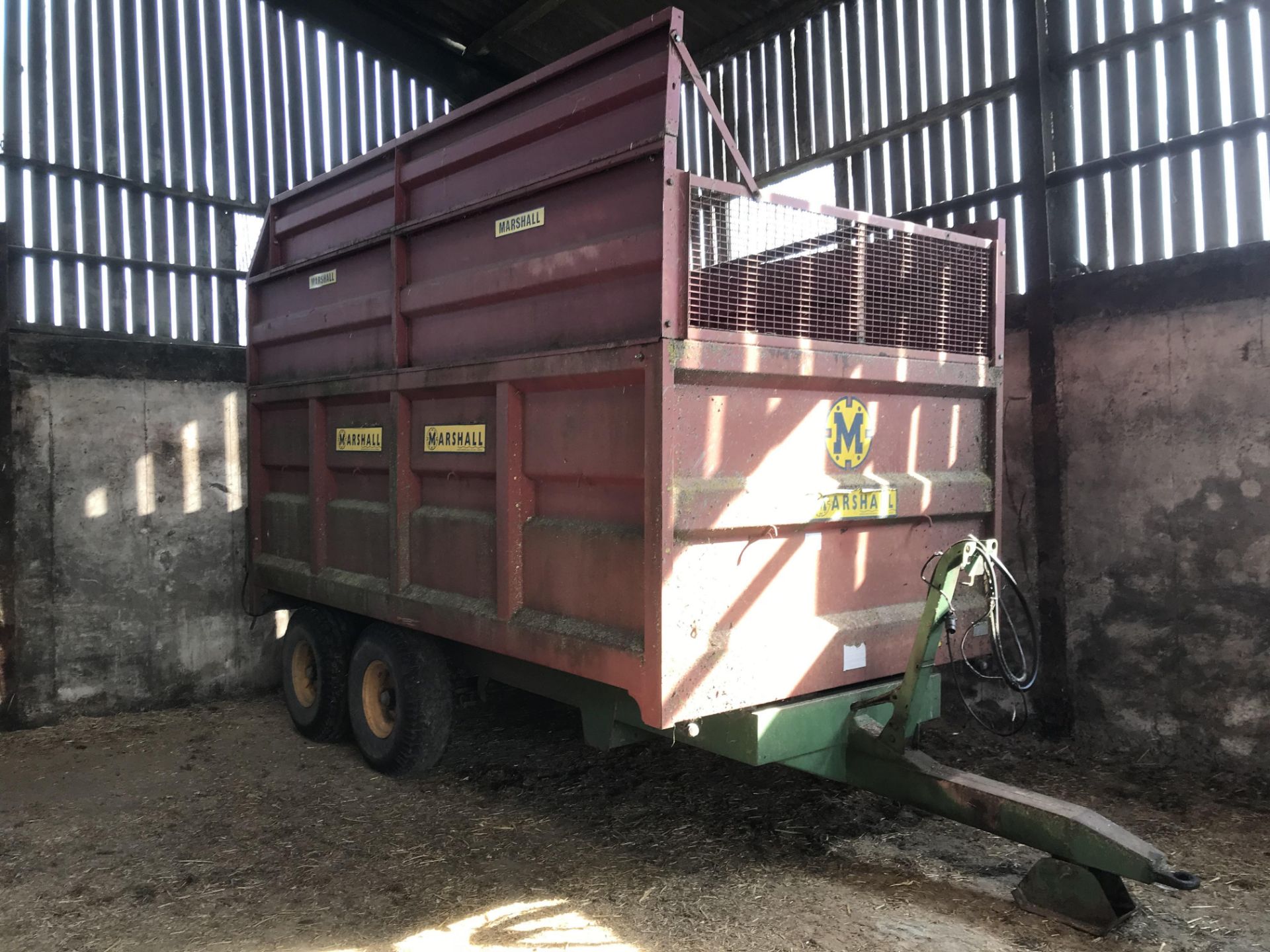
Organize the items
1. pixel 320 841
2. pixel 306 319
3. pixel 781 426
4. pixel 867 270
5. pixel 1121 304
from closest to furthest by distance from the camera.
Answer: pixel 781 426 < pixel 867 270 < pixel 320 841 < pixel 1121 304 < pixel 306 319

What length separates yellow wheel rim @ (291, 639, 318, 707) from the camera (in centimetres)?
536

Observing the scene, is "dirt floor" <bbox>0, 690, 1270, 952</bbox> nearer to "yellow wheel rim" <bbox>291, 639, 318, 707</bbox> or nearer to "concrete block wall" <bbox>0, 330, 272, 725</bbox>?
"yellow wheel rim" <bbox>291, 639, 318, 707</bbox>

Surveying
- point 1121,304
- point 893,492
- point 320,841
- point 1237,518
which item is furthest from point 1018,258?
point 320,841

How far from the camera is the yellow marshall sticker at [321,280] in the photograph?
5031 mm

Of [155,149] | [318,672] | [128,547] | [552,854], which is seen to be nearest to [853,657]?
[552,854]

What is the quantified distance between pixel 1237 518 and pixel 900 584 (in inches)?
70.7

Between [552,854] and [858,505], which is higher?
[858,505]

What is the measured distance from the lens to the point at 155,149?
682cm

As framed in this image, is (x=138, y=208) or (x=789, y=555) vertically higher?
(x=138, y=208)

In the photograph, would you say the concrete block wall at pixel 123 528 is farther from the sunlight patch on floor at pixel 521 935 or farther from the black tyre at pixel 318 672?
the sunlight patch on floor at pixel 521 935

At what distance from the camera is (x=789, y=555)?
332 centimetres

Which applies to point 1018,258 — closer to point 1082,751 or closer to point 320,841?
point 1082,751

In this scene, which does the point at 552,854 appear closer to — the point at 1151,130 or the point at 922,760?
the point at 922,760

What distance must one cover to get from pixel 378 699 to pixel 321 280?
7.67 ft
